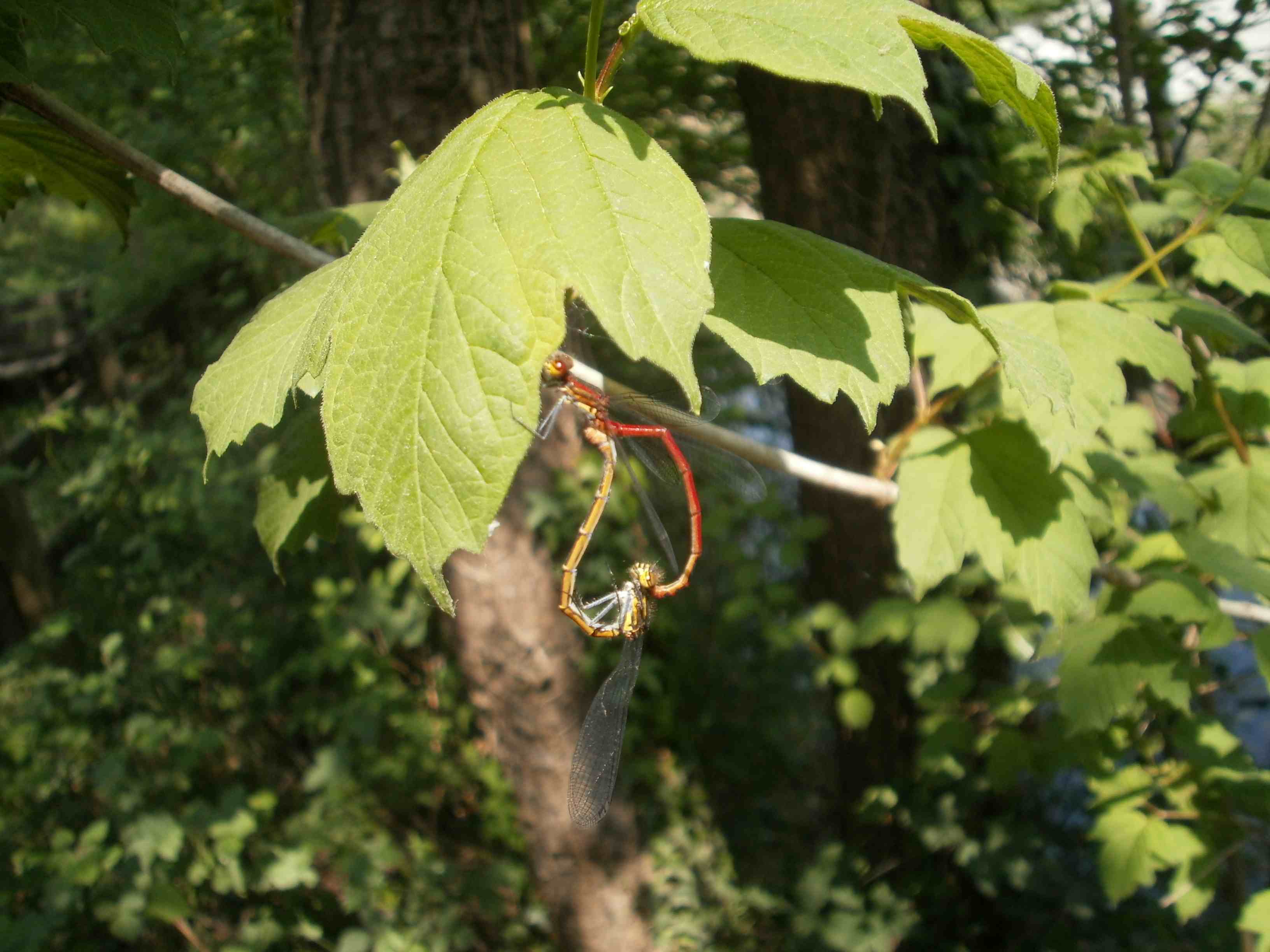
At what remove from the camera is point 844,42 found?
0.72m

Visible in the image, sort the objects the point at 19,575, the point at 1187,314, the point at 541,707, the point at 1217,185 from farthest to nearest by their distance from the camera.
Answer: the point at 19,575 < the point at 541,707 < the point at 1217,185 < the point at 1187,314

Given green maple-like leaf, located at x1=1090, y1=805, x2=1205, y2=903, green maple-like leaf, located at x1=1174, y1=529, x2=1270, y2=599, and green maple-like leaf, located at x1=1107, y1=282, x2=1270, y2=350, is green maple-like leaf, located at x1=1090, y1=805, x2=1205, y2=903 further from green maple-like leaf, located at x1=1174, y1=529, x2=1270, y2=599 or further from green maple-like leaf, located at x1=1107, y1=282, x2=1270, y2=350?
green maple-like leaf, located at x1=1107, y1=282, x2=1270, y2=350

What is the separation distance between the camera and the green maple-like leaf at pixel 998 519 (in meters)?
1.61

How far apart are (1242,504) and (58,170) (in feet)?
7.21

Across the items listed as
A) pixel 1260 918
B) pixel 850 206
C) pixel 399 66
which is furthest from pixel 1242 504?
pixel 399 66

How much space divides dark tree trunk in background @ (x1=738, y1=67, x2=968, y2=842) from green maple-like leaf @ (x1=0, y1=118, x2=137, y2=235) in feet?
6.89

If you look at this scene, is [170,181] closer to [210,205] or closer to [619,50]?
[210,205]

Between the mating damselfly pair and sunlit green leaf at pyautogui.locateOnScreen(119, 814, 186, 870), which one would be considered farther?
sunlit green leaf at pyautogui.locateOnScreen(119, 814, 186, 870)

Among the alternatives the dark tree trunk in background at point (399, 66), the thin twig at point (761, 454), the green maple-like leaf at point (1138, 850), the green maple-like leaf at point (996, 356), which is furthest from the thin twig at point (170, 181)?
the green maple-like leaf at point (1138, 850)

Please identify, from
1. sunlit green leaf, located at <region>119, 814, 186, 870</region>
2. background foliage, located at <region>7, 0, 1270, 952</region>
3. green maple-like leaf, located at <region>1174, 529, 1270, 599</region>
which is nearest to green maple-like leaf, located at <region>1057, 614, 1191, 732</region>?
background foliage, located at <region>7, 0, 1270, 952</region>

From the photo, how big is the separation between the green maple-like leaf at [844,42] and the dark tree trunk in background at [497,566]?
1.89m

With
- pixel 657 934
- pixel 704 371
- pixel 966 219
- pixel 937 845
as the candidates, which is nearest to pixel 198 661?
pixel 657 934

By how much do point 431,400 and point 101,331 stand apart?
322 inches

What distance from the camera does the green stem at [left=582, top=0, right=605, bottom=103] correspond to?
33.5 inches
